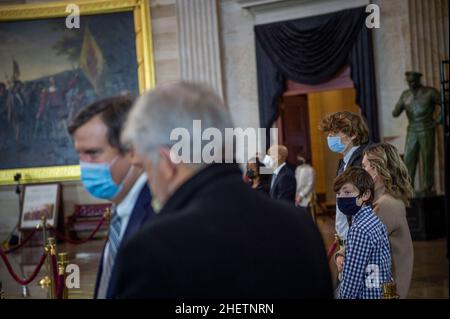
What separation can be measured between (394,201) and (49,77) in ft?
50.2

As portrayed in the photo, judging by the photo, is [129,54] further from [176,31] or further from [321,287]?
[321,287]

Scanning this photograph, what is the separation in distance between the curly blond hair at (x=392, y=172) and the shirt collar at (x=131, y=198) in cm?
217

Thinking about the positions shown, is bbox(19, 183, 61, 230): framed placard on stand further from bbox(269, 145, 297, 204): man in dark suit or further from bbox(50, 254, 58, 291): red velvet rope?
bbox(50, 254, 58, 291): red velvet rope

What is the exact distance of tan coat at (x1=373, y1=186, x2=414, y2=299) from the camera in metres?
4.25

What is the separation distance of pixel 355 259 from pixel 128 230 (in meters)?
1.64

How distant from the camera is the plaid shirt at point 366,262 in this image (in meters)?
3.86

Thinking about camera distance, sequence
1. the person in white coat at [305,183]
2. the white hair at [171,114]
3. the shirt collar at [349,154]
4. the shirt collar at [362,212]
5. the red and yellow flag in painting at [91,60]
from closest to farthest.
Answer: the white hair at [171,114], the shirt collar at [362,212], the shirt collar at [349,154], the person in white coat at [305,183], the red and yellow flag in painting at [91,60]

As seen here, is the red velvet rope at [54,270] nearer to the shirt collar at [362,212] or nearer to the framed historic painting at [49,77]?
the shirt collar at [362,212]

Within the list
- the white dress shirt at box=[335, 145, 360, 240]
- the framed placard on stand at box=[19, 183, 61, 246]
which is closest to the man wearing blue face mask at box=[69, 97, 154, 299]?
the white dress shirt at box=[335, 145, 360, 240]

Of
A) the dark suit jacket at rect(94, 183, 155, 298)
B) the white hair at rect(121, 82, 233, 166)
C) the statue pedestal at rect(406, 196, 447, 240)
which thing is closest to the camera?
the white hair at rect(121, 82, 233, 166)

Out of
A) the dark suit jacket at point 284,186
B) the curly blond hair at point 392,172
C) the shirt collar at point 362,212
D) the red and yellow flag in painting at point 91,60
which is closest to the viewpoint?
the shirt collar at point 362,212

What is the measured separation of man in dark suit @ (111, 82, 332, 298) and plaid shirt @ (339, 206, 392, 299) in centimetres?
189

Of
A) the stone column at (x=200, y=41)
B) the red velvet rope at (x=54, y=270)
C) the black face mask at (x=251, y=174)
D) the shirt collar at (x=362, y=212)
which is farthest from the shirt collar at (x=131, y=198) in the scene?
the stone column at (x=200, y=41)

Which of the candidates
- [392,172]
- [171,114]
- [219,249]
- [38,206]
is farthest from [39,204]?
[219,249]
